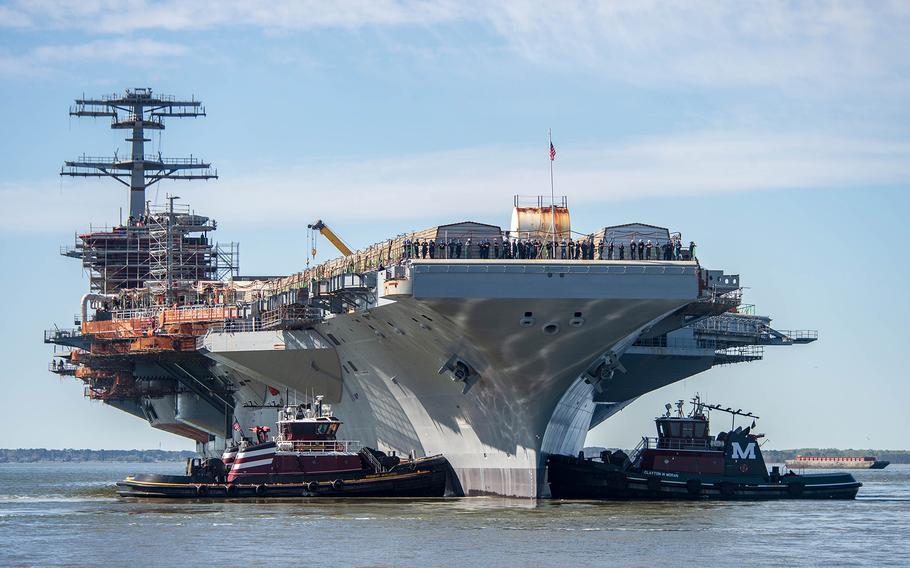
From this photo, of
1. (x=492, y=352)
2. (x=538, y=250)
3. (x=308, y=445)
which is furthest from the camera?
(x=308, y=445)

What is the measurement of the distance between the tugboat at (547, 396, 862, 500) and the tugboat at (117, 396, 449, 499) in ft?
→ 11.8

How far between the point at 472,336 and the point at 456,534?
6.14 meters

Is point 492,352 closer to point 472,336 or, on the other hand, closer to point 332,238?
point 472,336

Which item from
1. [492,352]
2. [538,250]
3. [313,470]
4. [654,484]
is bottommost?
[654,484]

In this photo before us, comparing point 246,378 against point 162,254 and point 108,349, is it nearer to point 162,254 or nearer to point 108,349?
point 108,349

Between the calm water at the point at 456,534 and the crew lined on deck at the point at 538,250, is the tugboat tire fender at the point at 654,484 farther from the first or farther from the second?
the crew lined on deck at the point at 538,250

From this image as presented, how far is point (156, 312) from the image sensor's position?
57.8 meters

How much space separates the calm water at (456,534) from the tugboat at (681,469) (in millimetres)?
1068

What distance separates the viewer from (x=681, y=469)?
4116 centimetres

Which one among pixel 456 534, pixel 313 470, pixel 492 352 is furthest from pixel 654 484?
pixel 456 534

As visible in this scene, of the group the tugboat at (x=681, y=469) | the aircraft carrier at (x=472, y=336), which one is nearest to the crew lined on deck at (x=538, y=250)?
the aircraft carrier at (x=472, y=336)

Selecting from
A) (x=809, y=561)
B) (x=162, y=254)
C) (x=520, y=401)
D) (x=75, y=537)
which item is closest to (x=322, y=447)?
(x=520, y=401)

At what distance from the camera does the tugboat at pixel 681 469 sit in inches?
1591

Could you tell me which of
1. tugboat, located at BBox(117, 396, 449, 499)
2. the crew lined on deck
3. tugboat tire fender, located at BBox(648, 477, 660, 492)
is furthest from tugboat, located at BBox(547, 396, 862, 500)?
the crew lined on deck
